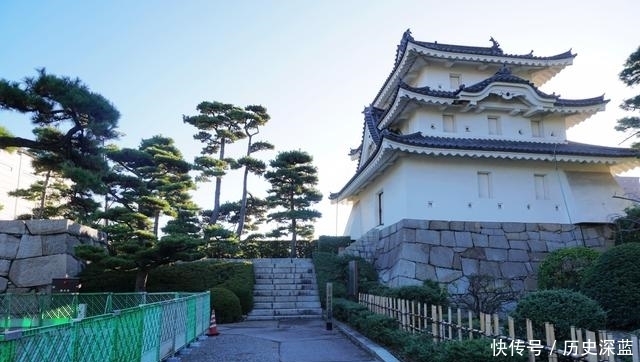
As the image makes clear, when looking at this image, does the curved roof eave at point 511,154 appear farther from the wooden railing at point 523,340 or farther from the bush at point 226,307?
the bush at point 226,307

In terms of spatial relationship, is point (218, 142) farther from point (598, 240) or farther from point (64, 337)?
point (64, 337)

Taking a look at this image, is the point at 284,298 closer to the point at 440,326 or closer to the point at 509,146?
the point at 440,326

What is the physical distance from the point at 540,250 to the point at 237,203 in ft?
59.4

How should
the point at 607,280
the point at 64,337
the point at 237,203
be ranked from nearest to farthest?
the point at 64,337 → the point at 607,280 → the point at 237,203

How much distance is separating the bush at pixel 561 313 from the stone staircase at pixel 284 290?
944 centimetres

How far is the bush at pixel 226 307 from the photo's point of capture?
13.8m

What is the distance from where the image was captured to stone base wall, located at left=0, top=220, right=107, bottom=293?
15.5m

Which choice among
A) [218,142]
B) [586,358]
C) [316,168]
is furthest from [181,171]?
[586,358]

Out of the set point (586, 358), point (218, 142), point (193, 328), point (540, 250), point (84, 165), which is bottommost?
point (193, 328)

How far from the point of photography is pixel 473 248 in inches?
587

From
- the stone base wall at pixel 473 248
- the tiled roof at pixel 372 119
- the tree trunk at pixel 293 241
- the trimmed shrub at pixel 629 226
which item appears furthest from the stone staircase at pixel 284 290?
the trimmed shrub at pixel 629 226

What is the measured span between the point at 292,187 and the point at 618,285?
17648 millimetres

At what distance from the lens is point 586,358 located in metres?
3.81

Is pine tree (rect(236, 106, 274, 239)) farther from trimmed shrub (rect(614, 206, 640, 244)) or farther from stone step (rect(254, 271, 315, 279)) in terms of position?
trimmed shrub (rect(614, 206, 640, 244))
